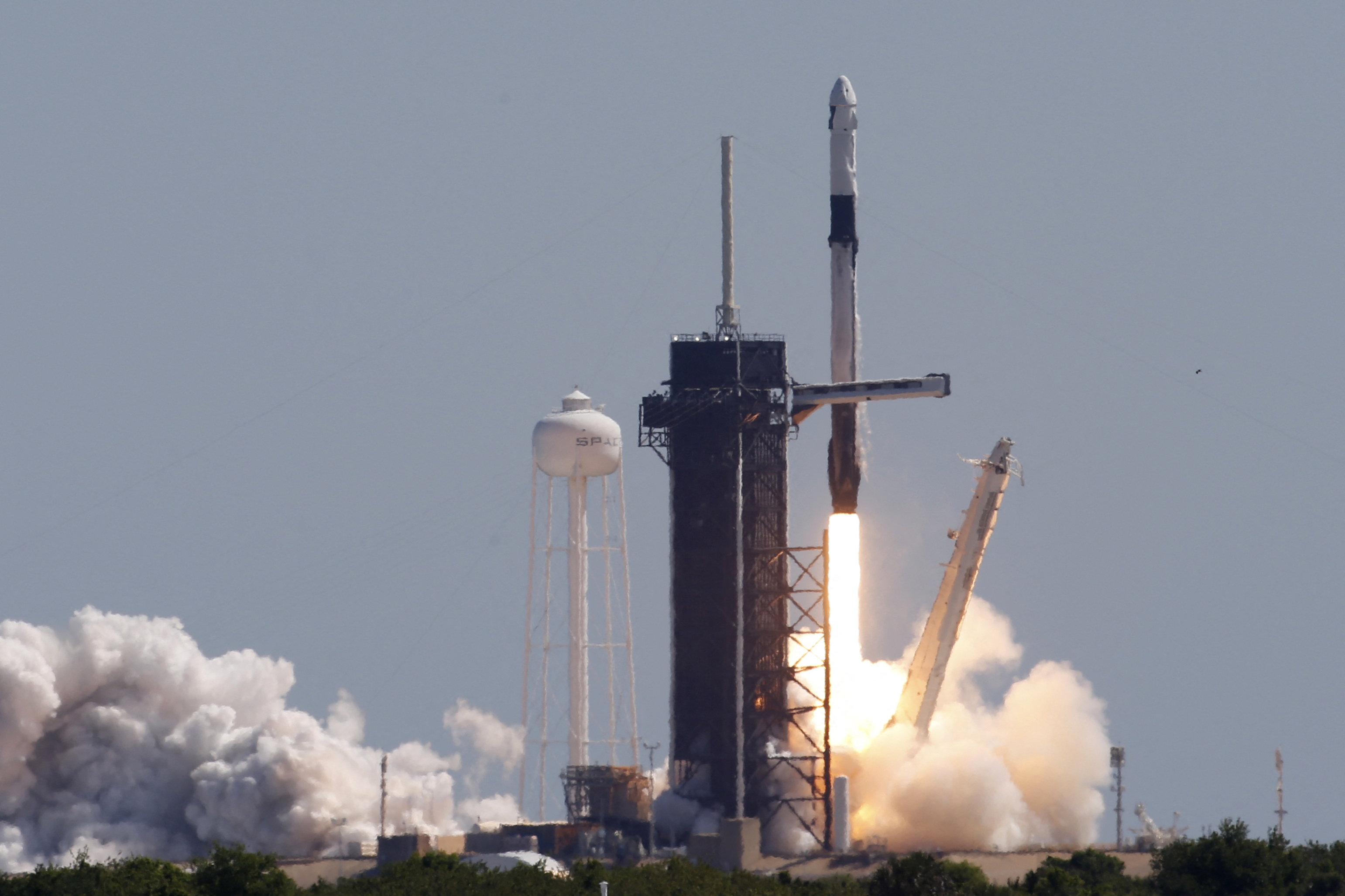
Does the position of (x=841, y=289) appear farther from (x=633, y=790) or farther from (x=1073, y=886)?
(x=1073, y=886)

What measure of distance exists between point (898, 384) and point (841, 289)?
6.81 m

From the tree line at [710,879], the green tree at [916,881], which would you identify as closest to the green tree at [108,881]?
the tree line at [710,879]

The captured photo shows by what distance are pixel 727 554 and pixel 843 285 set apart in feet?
49.6

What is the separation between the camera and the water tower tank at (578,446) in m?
162

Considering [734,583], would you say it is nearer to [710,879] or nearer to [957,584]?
[957,584]

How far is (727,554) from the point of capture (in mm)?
155750

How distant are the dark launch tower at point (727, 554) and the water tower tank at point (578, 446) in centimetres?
546

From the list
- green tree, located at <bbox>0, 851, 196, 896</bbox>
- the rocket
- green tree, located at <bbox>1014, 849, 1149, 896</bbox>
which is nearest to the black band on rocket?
the rocket

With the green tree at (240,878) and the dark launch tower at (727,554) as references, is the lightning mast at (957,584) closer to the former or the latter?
the dark launch tower at (727,554)

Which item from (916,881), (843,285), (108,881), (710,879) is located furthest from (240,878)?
(843,285)

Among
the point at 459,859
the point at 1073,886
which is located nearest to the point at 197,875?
the point at 459,859

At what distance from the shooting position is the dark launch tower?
15562cm

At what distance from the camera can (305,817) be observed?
161 m

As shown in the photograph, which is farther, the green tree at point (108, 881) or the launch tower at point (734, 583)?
the launch tower at point (734, 583)
